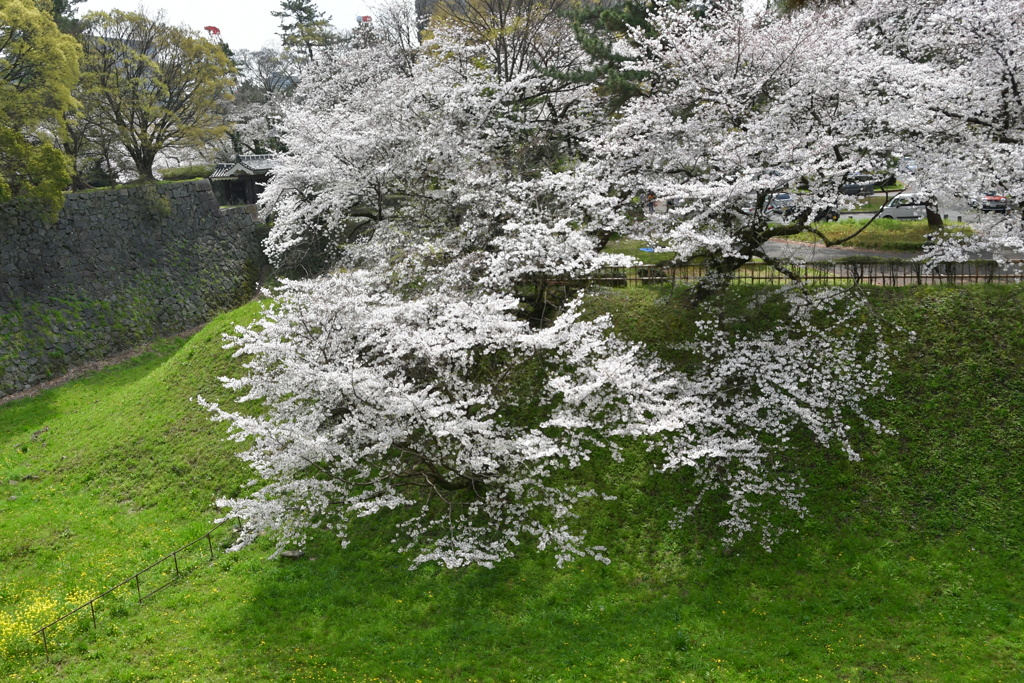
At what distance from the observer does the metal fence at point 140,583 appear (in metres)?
11.2

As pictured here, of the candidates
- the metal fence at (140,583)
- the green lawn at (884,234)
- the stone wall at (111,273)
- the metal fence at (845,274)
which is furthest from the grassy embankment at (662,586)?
the stone wall at (111,273)

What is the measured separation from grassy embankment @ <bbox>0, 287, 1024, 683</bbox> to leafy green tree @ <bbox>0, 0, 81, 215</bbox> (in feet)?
38.8

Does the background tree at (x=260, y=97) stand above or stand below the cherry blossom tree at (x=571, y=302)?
above

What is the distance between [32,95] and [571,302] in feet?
63.1

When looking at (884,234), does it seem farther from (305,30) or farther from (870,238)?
(305,30)

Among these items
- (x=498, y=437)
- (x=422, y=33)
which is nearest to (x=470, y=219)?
(x=498, y=437)

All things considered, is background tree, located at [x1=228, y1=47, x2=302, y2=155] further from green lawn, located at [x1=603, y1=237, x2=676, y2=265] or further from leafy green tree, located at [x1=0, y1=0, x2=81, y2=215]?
green lawn, located at [x1=603, y1=237, x2=676, y2=265]

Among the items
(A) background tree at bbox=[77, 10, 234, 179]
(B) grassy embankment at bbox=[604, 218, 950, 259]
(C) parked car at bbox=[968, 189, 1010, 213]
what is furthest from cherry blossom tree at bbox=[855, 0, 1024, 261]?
(A) background tree at bbox=[77, 10, 234, 179]

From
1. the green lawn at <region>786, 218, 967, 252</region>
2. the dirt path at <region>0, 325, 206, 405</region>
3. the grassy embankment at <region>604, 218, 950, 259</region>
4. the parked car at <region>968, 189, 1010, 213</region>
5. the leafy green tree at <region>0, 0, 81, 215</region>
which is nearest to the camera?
the parked car at <region>968, 189, 1010, 213</region>

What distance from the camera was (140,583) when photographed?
500 inches

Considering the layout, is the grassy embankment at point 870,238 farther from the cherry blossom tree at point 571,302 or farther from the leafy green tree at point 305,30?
the leafy green tree at point 305,30

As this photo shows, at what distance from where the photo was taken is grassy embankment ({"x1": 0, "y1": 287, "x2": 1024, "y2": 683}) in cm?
1025

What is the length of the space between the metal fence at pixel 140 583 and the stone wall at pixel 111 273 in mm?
12240

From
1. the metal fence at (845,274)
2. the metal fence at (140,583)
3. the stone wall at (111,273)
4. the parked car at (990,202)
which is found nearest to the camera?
the metal fence at (140,583)
